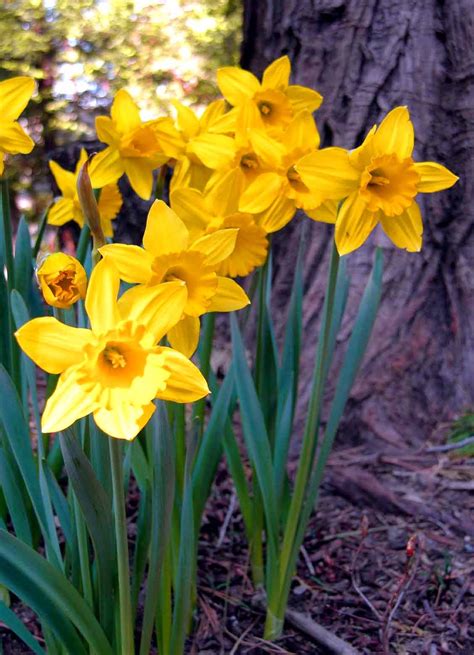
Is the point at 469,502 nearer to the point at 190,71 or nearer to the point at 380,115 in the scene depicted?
the point at 380,115

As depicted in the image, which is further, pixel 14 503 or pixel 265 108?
pixel 265 108

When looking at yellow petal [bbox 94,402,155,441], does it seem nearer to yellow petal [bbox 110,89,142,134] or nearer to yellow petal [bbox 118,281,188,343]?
yellow petal [bbox 118,281,188,343]

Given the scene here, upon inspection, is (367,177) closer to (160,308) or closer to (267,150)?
(267,150)

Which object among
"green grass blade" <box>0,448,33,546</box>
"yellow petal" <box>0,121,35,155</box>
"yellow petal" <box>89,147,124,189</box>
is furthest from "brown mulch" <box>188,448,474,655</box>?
"yellow petal" <box>0,121,35,155</box>

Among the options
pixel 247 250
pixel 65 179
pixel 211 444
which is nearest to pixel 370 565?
pixel 211 444

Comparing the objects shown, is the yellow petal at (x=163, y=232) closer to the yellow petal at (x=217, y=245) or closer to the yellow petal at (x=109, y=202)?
the yellow petal at (x=217, y=245)

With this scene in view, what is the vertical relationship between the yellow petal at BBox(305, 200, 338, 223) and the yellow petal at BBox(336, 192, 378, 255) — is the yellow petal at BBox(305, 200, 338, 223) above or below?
below
